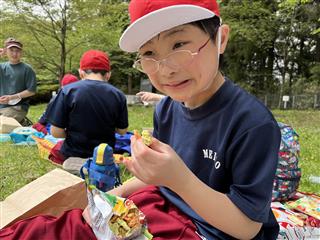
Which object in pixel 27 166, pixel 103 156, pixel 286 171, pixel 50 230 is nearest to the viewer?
pixel 50 230

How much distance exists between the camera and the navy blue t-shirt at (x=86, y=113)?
402 centimetres

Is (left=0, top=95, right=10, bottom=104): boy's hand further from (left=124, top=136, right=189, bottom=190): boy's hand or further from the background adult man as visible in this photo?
(left=124, top=136, right=189, bottom=190): boy's hand

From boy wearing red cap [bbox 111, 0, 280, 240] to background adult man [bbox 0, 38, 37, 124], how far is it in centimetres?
613

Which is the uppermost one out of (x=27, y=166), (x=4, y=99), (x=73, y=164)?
A: (x=4, y=99)

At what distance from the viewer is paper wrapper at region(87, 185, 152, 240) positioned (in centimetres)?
137

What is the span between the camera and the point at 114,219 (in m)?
1.38

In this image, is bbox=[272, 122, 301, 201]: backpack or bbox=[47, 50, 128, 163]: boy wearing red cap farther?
bbox=[47, 50, 128, 163]: boy wearing red cap

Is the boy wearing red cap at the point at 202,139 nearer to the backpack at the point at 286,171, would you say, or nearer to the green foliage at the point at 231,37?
the backpack at the point at 286,171

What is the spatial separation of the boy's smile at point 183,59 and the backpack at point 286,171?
4.77ft

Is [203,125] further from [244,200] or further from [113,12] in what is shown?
[113,12]

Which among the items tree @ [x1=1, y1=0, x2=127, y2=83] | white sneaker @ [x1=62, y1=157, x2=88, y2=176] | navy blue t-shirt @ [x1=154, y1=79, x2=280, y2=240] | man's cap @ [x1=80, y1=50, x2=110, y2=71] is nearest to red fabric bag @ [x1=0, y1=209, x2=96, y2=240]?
navy blue t-shirt @ [x1=154, y1=79, x2=280, y2=240]

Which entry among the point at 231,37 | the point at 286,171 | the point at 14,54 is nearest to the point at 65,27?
the point at 14,54

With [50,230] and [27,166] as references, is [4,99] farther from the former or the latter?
[50,230]

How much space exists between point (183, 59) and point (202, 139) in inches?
13.5
